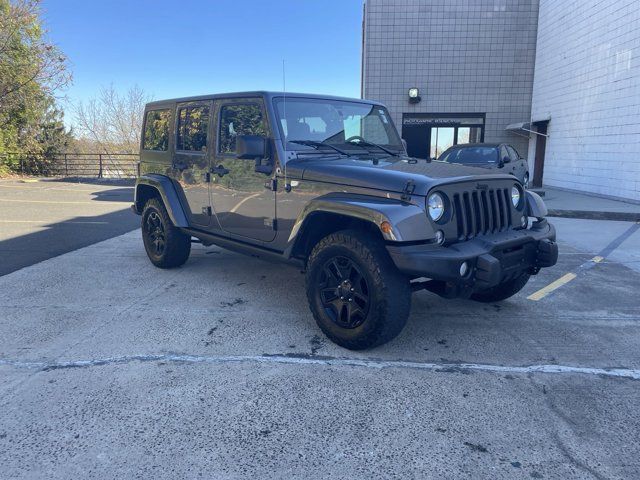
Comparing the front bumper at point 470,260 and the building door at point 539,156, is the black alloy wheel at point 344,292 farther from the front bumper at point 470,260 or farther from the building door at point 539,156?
the building door at point 539,156

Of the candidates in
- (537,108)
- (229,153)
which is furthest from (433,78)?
(229,153)

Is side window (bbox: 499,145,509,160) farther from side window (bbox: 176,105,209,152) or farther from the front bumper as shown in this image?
the front bumper

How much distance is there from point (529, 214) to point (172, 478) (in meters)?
3.42

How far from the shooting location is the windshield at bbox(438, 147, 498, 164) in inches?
462

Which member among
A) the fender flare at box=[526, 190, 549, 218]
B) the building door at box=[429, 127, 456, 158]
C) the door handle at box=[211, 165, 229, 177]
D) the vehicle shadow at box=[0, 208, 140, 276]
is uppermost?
the building door at box=[429, 127, 456, 158]

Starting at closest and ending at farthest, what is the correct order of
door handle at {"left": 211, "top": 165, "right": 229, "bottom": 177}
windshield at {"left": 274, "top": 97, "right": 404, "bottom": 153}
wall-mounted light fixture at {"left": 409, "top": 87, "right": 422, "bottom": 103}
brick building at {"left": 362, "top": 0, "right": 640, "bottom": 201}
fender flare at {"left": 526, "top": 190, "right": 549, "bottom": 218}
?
1. fender flare at {"left": 526, "top": 190, "right": 549, "bottom": 218}
2. windshield at {"left": 274, "top": 97, "right": 404, "bottom": 153}
3. door handle at {"left": 211, "top": 165, "right": 229, "bottom": 177}
4. brick building at {"left": 362, "top": 0, "right": 640, "bottom": 201}
5. wall-mounted light fixture at {"left": 409, "top": 87, "right": 422, "bottom": 103}

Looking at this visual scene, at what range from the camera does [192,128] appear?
5266 millimetres

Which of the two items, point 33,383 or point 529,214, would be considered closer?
point 33,383

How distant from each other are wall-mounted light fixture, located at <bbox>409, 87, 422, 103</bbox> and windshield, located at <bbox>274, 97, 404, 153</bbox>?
13565 mm

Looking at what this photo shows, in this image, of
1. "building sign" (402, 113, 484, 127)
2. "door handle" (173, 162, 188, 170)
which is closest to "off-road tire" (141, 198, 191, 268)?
"door handle" (173, 162, 188, 170)

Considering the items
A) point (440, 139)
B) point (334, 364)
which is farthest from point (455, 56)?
point (334, 364)

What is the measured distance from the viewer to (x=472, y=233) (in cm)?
351

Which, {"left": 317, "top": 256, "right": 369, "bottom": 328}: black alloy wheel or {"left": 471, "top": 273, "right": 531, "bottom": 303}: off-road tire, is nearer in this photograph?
{"left": 317, "top": 256, "right": 369, "bottom": 328}: black alloy wheel

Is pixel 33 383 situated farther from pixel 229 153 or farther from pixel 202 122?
pixel 202 122
